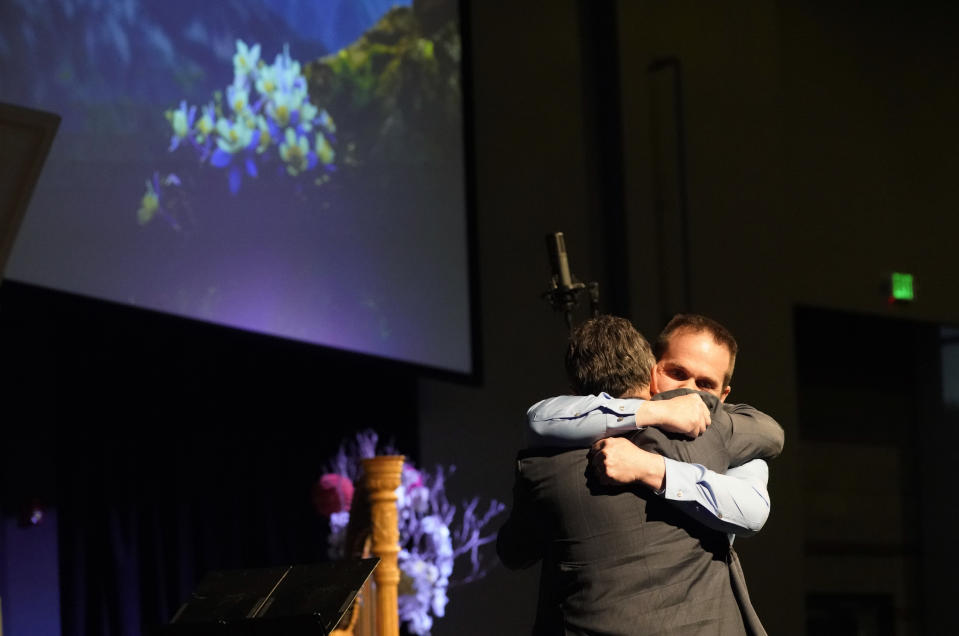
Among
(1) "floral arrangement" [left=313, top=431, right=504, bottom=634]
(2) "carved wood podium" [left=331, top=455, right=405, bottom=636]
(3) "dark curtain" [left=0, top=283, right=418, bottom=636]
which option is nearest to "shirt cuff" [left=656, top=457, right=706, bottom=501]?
(2) "carved wood podium" [left=331, top=455, right=405, bottom=636]

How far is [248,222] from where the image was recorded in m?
4.87

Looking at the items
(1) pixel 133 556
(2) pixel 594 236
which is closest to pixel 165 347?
(1) pixel 133 556

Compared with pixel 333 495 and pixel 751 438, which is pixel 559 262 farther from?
pixel 333 495

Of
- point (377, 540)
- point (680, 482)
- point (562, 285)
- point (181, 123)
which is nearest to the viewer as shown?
point (680, 482)

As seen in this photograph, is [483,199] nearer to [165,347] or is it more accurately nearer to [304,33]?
[304,33]

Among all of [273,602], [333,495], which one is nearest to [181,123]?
[333,495]

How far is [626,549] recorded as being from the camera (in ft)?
6.43

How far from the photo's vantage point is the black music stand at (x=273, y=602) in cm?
209

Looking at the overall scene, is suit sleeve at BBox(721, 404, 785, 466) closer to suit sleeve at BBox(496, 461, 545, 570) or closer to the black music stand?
suit sleeve at BBox(496, 461, 545, 570)

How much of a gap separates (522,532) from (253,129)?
3.20 m

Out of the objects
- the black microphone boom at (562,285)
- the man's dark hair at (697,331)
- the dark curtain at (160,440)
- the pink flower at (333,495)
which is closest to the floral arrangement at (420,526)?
the pink flower at (333,495)

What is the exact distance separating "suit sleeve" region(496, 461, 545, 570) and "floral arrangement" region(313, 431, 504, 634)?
7.58 feet

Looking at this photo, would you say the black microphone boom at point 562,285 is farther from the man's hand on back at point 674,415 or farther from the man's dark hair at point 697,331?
the man's hand on back at point 674,415

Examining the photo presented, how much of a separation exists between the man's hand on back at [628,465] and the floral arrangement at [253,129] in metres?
2.91
